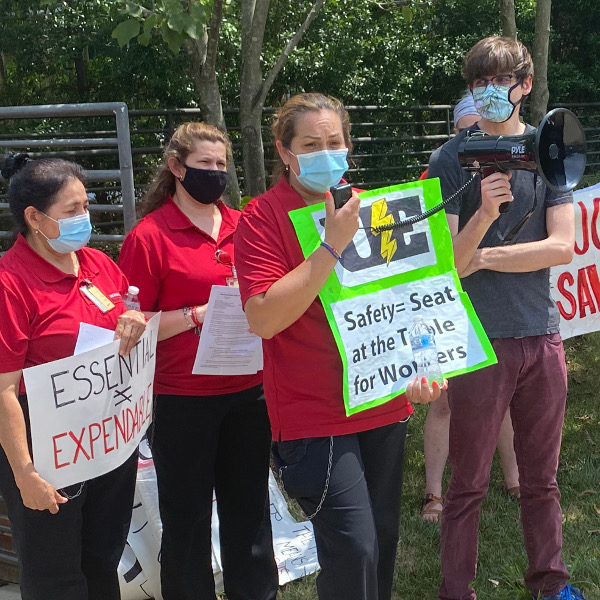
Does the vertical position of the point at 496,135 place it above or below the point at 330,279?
above

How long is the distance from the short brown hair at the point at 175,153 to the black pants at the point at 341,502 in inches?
48.7

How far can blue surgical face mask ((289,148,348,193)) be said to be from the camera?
2.75 m

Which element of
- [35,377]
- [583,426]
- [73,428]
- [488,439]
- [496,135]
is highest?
[496,135]

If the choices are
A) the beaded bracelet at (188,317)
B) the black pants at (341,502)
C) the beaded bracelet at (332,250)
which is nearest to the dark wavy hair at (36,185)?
the beaded bracelet at (188,317)

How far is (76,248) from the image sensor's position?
3.01 metres

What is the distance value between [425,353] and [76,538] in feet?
4.47

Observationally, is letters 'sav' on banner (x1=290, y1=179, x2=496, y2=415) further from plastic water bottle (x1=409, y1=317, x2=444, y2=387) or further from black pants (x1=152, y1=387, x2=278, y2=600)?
black pants (x1=152, y1=387, x2=278, y2=600)

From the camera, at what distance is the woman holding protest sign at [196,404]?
3.33 meters

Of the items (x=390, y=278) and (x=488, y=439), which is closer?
(x=390, y=278)

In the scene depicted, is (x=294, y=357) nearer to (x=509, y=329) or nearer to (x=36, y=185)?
(x=509, y=329)

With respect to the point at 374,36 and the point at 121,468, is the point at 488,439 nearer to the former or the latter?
the point at 121,468

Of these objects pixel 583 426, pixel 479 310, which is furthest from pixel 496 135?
pixel 583 426

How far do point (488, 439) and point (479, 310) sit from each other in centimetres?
50

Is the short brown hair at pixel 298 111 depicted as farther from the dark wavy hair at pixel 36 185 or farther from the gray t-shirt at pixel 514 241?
the dark wavy hair at pixel 36 185
